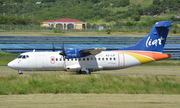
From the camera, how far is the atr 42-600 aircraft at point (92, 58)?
95.2ft

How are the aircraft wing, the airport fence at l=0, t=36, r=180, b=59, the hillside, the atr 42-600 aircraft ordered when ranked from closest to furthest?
1. the aircraft wing
2. the atr 42-600 aircraft
3. the airport fence at l=0, t=36, r=180, b=59
4. the hillside

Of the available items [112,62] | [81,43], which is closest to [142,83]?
[112,62]

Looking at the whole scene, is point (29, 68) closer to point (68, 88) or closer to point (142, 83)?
point (68, 88)

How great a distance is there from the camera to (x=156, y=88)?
2131cm

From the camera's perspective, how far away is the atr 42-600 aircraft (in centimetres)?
2902

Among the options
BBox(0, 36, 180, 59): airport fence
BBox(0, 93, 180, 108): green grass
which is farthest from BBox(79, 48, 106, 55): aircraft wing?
BBox(0, 36, 180, 59): airport fence

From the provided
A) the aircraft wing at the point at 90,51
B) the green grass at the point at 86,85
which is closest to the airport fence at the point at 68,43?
the aircraft wing at the point at 90,51

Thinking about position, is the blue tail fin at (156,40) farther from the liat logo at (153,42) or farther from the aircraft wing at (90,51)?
the aircraft wing at (90,51)

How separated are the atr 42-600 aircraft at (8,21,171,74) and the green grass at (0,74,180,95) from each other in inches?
197

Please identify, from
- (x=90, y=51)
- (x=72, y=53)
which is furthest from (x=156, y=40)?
(x=72, y=53)

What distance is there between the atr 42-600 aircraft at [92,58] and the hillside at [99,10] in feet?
287

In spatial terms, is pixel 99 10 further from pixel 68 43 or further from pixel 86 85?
pixel 86 85

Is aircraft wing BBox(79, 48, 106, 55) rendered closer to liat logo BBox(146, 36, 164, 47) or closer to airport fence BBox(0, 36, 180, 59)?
liat logo BBox(146, 36, 164, 47)

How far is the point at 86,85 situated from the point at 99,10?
12309 centimetres
